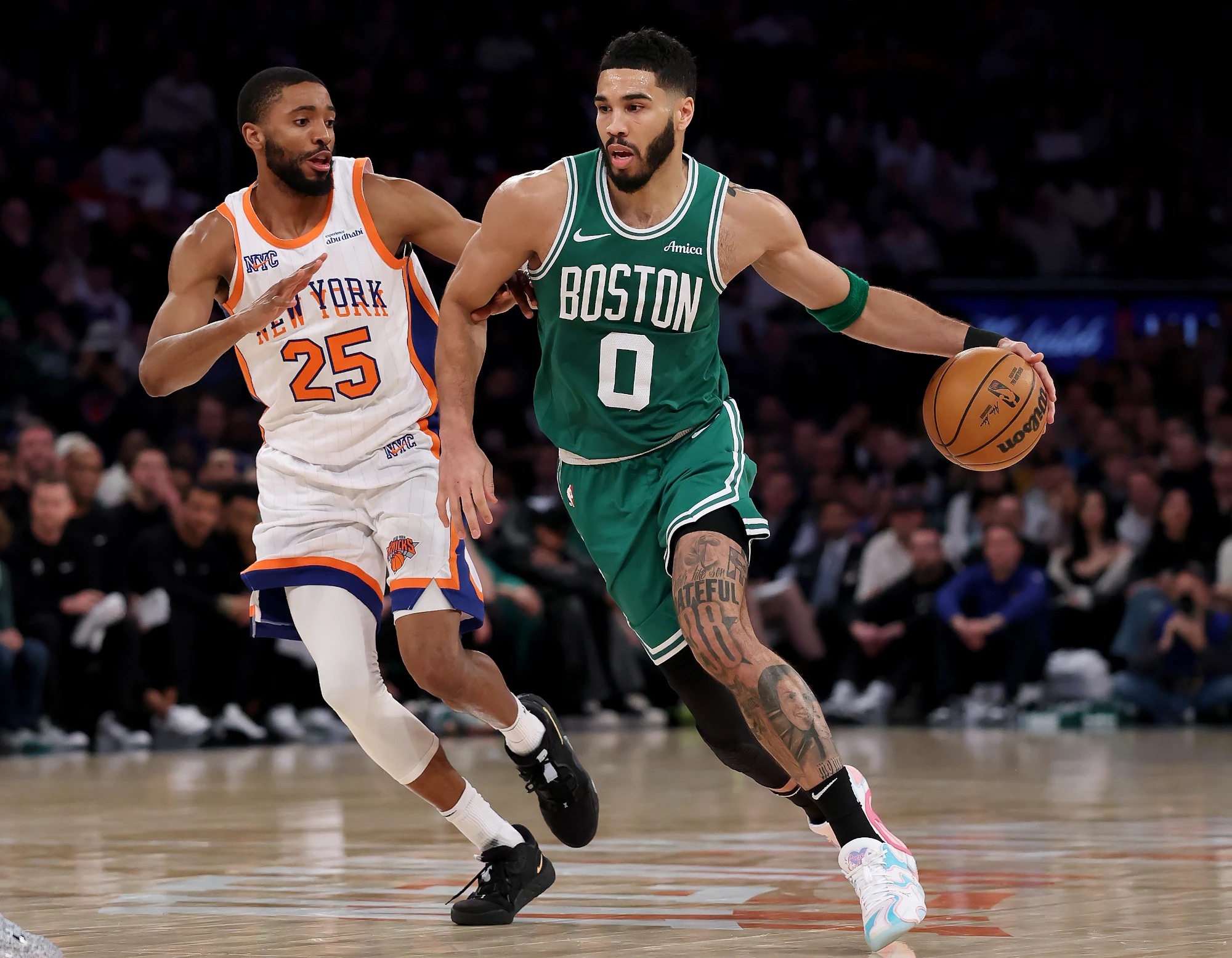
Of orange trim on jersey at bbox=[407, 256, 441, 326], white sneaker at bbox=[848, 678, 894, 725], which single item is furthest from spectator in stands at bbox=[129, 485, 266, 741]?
orange trim on jersey at bbox=[407, 256, 441, 326]

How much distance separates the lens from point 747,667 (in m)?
4.37

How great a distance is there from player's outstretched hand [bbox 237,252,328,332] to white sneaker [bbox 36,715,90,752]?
6743mm

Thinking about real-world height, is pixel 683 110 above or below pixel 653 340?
above

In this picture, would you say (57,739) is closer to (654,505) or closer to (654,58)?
(654,505)

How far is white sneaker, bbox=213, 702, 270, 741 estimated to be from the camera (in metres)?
11.4

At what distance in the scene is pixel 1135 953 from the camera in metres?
4.05

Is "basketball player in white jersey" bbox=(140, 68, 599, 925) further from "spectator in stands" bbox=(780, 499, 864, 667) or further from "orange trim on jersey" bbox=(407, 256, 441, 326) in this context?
"spectator in stands" bbox=(780, 499, 864, 667)

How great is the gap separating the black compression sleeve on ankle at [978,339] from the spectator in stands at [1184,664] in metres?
7.71

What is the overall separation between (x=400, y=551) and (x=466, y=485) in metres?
0.72

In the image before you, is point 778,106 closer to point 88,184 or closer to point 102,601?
point 88,184

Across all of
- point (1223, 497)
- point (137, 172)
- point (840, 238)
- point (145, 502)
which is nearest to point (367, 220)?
point (145, 502)

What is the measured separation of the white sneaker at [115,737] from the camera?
10977 millimetres

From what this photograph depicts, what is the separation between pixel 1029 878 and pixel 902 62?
50.3ft

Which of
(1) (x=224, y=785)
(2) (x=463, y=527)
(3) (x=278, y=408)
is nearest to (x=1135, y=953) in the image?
(2) (x=463, y=527)
